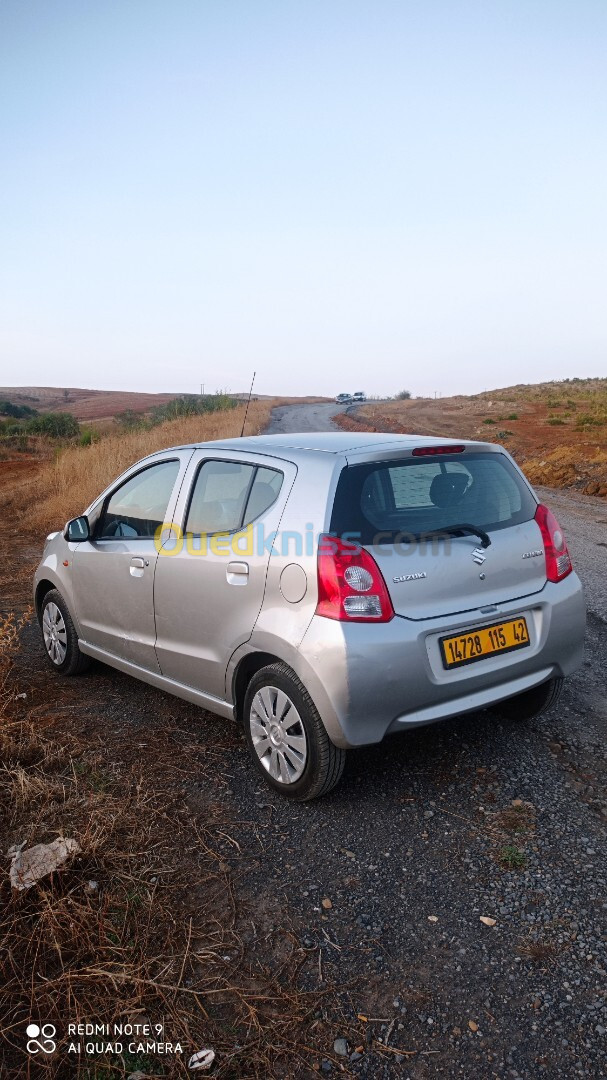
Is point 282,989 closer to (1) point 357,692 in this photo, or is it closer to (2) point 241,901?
(2) point 241,901

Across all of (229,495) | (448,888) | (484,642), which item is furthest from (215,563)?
(448,888)

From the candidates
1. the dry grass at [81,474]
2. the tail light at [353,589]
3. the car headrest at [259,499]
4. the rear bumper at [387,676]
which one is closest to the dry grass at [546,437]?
the dry grass at [81,474]

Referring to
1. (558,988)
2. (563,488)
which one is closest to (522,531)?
(558,988)

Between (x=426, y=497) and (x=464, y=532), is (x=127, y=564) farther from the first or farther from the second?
(x=464, y=532)

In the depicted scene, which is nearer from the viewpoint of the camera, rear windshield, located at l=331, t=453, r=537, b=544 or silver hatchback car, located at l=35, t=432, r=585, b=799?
silver hatchback car, located at l=35, t=432, r=585, b=799

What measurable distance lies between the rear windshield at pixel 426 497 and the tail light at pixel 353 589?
10 cm

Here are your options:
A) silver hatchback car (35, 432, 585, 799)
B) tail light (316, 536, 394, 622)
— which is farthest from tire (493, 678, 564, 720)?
tail light (316, 536, 394, 622)

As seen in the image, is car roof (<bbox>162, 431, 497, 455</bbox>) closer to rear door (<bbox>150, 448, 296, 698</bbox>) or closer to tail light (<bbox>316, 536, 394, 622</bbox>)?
rear door (<bbox>150, 448, 296, 698</bbox>)

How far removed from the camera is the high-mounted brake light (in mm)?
3525

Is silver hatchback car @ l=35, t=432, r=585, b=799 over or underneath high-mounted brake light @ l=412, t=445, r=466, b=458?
underneath

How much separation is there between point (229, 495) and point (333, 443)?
626mm

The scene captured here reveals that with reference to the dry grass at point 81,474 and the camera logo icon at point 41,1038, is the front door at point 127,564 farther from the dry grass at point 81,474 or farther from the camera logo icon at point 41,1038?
the dry grass at point 81,474

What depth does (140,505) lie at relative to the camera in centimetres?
457

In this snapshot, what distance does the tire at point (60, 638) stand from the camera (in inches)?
202
